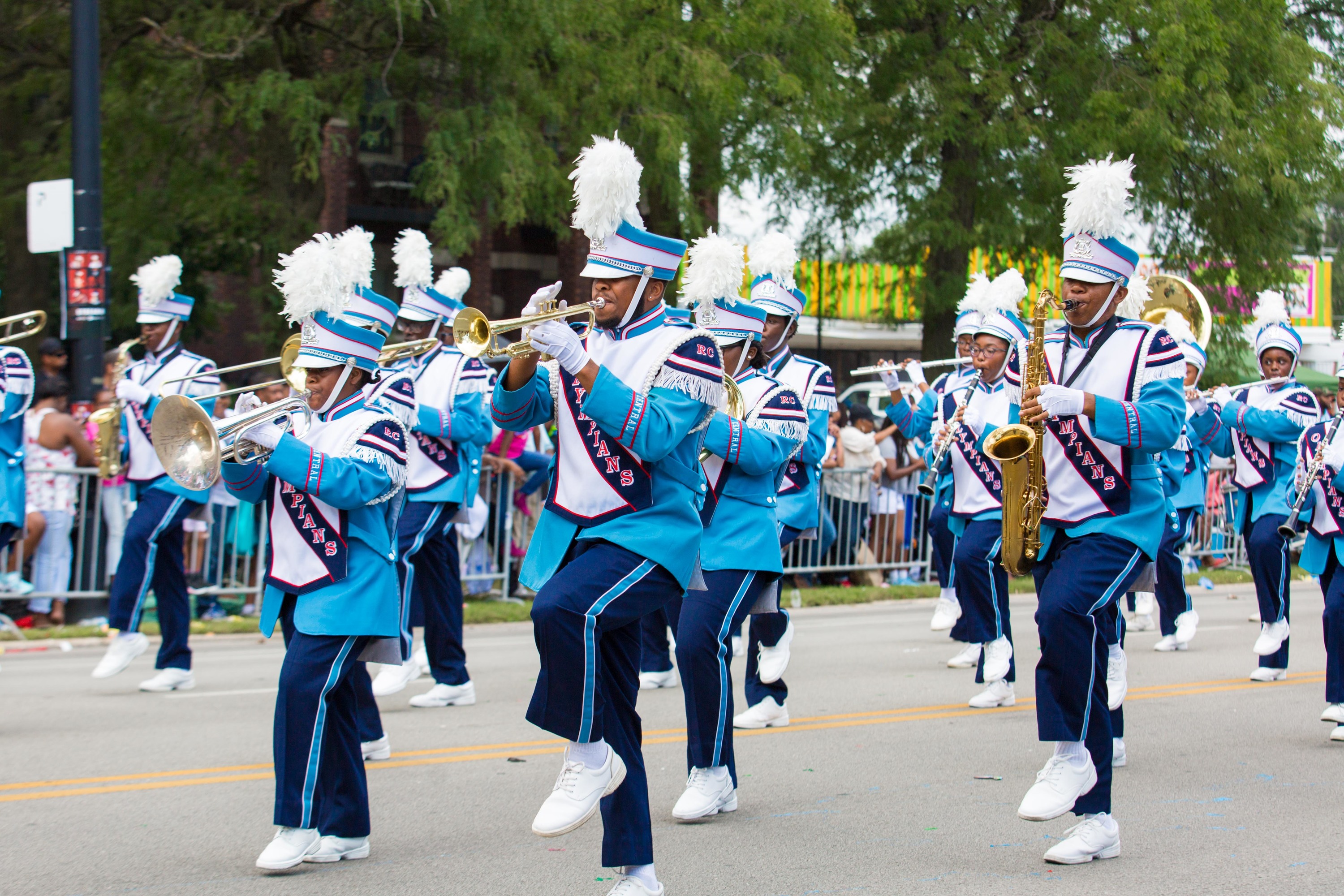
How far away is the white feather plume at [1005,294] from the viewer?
31.4ft

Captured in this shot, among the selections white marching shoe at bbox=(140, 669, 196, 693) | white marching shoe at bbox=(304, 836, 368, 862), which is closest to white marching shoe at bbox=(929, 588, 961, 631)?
white marching shoe at bbox=(140, 669, 196, 693)

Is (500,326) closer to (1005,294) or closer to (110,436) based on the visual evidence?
(1005,294)

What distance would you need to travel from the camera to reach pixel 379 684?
9.20 metres

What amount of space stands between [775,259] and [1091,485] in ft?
8.25

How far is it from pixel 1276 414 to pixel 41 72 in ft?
46.7

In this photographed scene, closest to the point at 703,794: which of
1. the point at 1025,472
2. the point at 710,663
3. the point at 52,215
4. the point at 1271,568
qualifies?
the point at 710,663

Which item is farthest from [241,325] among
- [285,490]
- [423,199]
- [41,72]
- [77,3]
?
[285,490]

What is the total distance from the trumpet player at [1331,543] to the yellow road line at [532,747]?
56.1 inches

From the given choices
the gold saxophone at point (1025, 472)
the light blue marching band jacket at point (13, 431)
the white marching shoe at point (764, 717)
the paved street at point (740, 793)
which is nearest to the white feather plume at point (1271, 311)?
the paved street at point (740, 793)

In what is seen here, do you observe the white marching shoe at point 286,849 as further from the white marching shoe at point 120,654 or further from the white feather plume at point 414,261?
the white feather plume at point 414,261

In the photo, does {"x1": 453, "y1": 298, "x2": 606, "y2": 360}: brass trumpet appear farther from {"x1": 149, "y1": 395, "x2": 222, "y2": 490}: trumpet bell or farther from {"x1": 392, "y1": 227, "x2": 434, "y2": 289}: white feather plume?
{"x1": 392, "y1": 227, "x2": 434, "y2": 289}: white feather plume

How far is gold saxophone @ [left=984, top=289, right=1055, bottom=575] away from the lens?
18.6 ft

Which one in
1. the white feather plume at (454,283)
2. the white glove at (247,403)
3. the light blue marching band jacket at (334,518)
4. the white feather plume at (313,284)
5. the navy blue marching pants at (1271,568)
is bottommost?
the navy blue marching pants at (1271,568)

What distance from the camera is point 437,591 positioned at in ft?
28.8
